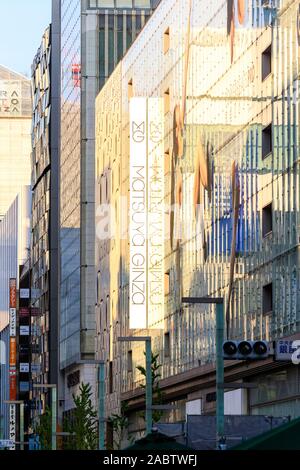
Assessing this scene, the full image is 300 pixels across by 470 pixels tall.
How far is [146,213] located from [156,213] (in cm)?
151

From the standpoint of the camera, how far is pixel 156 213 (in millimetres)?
93000

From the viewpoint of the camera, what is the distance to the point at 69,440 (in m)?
109

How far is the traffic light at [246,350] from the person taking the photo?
45.6m

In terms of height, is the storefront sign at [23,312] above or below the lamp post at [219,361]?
above

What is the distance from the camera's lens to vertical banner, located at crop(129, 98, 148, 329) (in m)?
95.0

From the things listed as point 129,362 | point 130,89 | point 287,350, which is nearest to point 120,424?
point 129,362

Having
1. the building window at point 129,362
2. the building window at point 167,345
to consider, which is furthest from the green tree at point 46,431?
the building window at point 167,345

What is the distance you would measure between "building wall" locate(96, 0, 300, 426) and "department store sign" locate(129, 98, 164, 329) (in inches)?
49.0

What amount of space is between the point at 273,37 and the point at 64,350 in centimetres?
8647

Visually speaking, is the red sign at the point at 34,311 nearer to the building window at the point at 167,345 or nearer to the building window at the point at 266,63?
the building window at the point at 167,345

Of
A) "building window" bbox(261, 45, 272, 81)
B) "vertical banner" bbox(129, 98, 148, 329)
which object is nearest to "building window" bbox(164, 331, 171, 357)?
"vertical banner" bbox(129, 98, 148, 329)

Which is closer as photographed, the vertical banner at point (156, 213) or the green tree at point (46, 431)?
the vertical banner at point (156, 213)

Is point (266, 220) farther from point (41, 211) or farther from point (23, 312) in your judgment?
point (23, 312)

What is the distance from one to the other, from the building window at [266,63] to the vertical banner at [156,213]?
25230 millimetres
